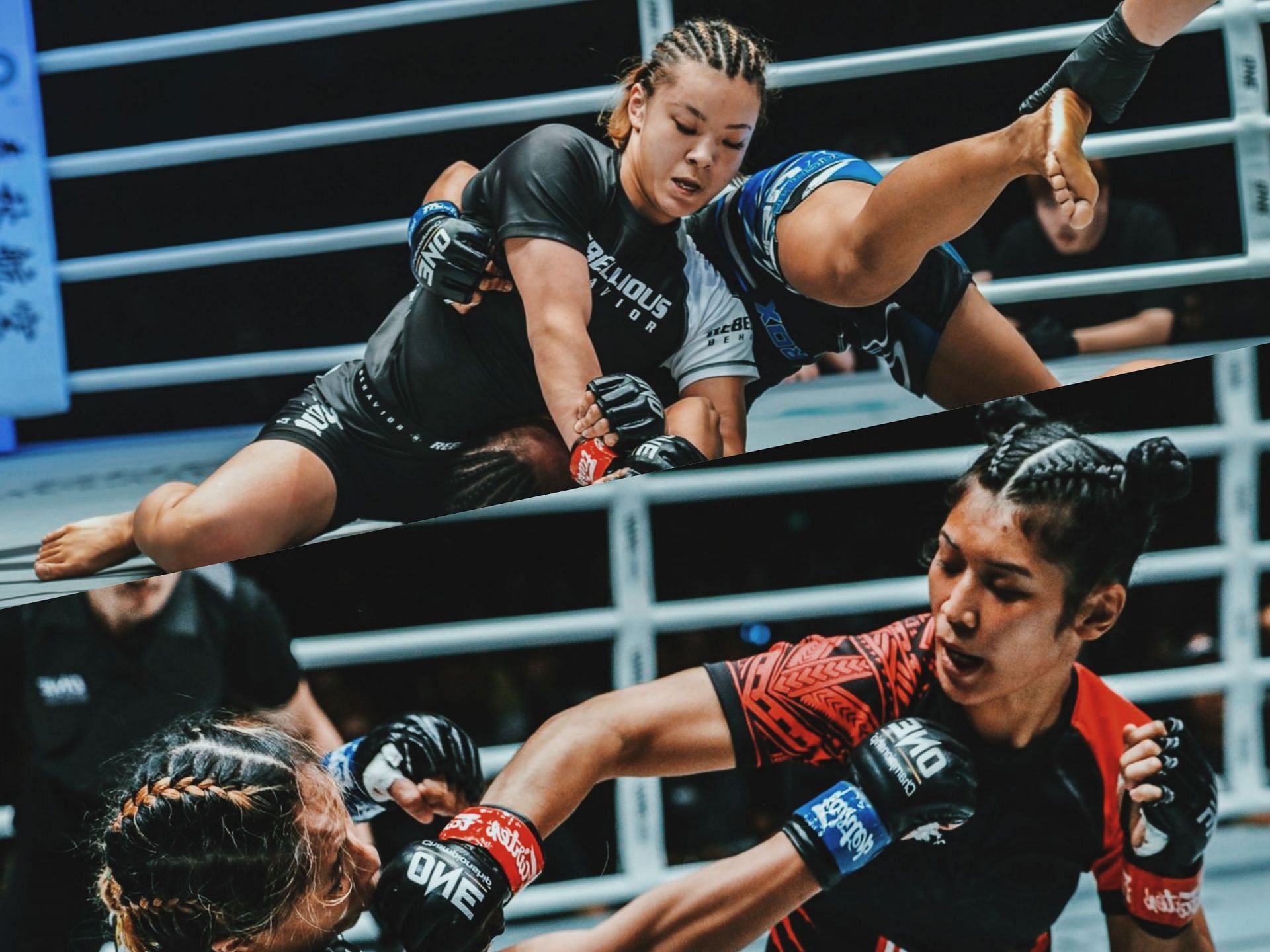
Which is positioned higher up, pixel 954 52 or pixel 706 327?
pixel 954 52

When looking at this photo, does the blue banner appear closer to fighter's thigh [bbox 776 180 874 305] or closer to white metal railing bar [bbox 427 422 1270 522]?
white metal railing bar [bbox 427 422 1270 522]

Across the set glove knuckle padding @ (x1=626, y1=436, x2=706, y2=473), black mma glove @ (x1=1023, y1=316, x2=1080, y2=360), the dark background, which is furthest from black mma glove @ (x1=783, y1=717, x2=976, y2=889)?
the dark background

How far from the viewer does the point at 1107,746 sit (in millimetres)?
1315

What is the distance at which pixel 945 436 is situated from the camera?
1.32m

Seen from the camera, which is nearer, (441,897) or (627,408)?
(441,897)

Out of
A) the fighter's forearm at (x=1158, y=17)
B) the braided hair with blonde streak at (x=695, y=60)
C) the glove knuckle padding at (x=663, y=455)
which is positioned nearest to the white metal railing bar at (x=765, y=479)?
→ the glove knuckle padding at (x=663, y=455)

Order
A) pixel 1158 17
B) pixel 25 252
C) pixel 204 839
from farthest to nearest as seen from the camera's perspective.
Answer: pixel 1158 17 < pixel 25 252 < pixel 204 839

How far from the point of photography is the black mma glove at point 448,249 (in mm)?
1422

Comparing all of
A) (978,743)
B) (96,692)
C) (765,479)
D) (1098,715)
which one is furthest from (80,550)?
(1098,715)

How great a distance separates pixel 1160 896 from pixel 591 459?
0.78 metres

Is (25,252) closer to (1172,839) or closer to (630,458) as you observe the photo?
(630,458)

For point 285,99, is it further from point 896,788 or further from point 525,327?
point 896,788

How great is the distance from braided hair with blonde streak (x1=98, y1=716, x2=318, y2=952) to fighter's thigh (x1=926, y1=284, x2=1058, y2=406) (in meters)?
0.90

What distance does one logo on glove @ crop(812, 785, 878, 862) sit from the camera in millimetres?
1237
